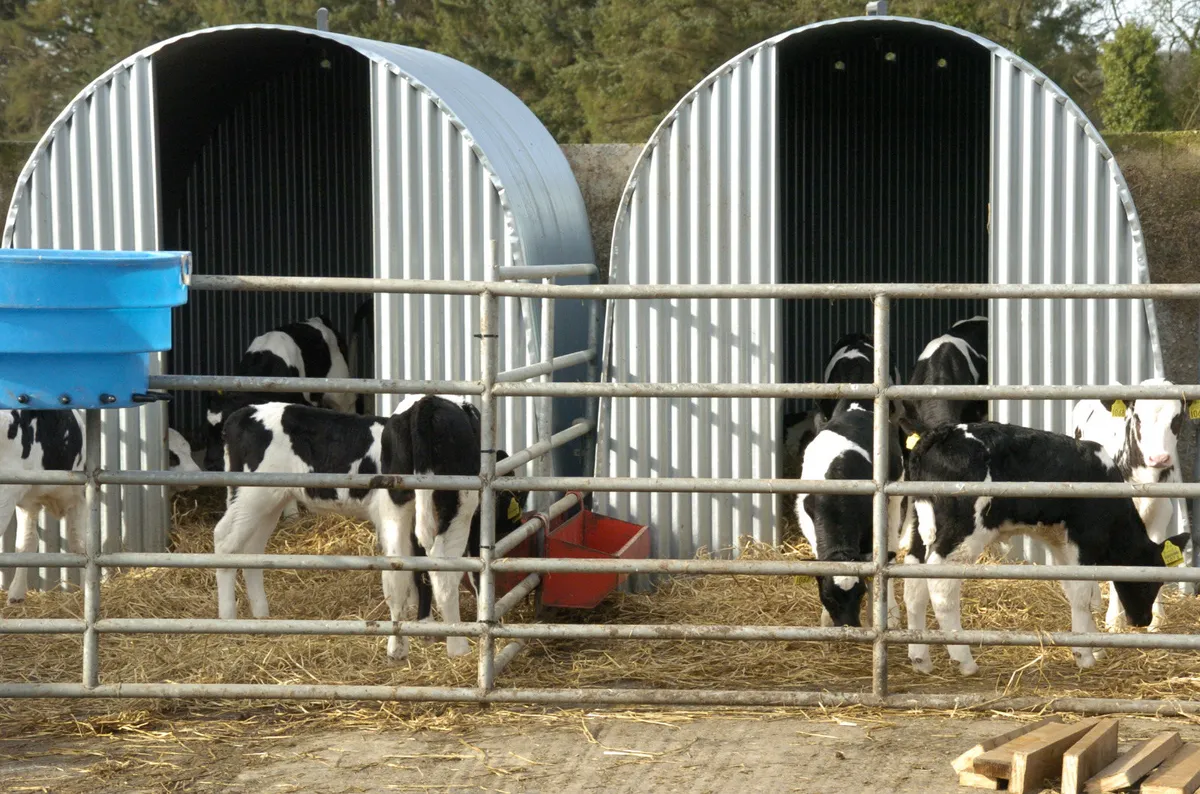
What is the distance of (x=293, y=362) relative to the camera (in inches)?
456

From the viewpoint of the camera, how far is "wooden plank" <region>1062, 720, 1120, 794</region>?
16.7 feet

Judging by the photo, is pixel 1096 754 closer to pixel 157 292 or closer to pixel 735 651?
pixel 735 651

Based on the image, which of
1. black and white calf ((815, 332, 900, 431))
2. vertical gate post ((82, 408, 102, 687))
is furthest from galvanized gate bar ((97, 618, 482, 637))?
black and white calf ((815, 332, 900, 431))

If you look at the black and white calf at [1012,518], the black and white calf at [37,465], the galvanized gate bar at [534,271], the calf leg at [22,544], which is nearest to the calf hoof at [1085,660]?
the black and white calf at [1012,518]

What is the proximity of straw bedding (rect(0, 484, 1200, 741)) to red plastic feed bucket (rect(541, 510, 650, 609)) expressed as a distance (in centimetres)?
28

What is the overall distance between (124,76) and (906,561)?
18.6 feet

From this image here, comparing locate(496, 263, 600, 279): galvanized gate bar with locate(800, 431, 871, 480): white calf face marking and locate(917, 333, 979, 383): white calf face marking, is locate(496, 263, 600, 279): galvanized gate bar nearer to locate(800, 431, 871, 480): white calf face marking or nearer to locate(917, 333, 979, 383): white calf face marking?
locate(800, 431, 871, 480): white calf face marking

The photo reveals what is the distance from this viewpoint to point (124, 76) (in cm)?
924

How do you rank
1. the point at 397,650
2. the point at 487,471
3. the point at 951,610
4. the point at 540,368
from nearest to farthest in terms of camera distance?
the point at 487,471, the point at 951,610, the point at 397,650, the point at 540,368

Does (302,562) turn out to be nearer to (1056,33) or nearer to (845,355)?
(845,355)

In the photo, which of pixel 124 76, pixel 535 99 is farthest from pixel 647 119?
pixel 124 76

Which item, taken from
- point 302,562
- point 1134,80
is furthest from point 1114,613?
point 1134,80

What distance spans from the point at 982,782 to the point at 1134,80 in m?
22.8

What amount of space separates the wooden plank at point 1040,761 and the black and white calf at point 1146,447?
2.54m
